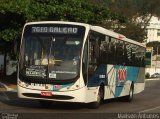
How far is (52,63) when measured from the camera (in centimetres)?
1895

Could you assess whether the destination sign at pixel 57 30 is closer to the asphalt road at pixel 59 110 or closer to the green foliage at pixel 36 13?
the asphalt road at pixel 59 110

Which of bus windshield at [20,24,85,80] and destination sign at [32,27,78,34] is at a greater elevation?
destination sign at [32,27,78,34]

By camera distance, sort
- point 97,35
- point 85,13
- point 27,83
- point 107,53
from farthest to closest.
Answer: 1. point 85,13
2. point 107,53
3. point 97,35
4. point 27,83

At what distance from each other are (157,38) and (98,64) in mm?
138656

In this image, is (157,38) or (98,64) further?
(157,38)

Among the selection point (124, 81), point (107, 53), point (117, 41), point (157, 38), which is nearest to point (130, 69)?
point (124, 81)

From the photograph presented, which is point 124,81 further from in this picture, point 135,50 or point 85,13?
point 85,13

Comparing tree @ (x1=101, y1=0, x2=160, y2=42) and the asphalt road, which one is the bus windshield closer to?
the asphalt road

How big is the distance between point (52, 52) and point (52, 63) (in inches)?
14.8

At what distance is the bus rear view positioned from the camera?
18.8 meters

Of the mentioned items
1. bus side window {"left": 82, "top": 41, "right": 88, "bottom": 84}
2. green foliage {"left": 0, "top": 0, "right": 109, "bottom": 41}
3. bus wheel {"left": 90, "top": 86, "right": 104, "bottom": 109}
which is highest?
green foliage {"left": 0, "top": 0, "right": 109, "bottom": 41}

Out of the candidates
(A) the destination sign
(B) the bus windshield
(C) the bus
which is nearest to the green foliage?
(C) the bus

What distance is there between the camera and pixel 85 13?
3459cm

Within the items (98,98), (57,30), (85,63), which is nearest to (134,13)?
(98,98)
